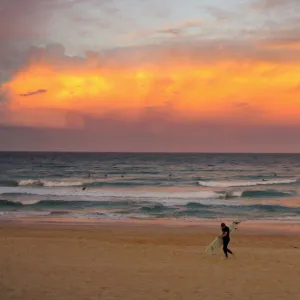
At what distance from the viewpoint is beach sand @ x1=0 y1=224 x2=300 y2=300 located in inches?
363

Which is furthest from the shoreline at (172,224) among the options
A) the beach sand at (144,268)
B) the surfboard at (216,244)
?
the surfboard at (216,244)

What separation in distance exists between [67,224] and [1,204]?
9825mm

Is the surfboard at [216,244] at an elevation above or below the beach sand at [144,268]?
above

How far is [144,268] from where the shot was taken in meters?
11.5

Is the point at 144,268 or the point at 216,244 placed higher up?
the point at 216,244

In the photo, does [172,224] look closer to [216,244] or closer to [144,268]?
[216,244]

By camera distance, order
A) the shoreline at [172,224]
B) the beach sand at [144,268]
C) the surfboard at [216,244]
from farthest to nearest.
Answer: the shoreline at [172,224]
the surfboard at [216,244]
the beach sand at [144,268]

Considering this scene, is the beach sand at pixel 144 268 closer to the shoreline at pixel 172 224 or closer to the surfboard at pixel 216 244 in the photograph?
the surfboard at pixel 216 244

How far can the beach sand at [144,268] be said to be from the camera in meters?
9.21

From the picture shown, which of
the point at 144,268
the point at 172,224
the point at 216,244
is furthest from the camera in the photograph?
the point at 172,224

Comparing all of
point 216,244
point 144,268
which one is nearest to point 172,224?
point 216,244

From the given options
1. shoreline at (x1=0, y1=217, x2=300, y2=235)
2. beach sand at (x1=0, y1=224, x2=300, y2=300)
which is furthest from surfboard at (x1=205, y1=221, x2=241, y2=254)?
shoreline at (x1=0, y1=217, x2=300, y2=235)

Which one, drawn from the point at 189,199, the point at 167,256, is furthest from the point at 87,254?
the point at 189,199

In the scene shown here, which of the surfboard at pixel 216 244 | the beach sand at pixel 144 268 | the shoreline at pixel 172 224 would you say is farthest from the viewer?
the shoreline at pixel 172 224
